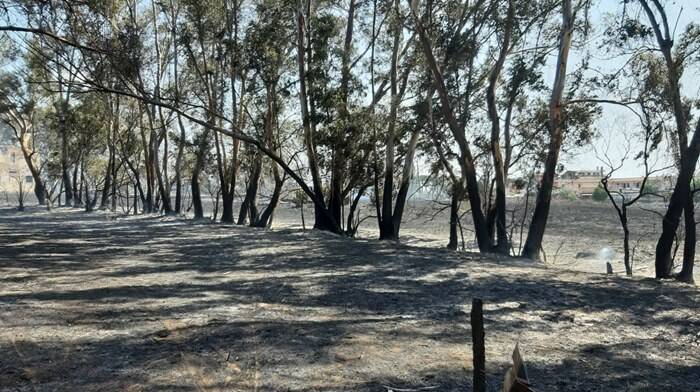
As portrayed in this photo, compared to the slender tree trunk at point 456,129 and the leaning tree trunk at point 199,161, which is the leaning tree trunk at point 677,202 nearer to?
the slender tree trunk at point 456,129

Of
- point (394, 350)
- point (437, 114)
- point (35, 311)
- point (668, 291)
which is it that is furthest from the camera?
point (437, 114)

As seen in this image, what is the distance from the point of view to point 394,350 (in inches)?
157

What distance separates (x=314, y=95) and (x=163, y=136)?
11111 mm

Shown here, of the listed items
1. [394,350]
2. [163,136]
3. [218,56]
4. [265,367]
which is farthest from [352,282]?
[163,136]

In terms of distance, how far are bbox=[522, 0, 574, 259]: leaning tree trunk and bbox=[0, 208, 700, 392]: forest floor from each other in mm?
2547

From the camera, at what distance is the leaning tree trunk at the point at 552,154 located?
425 inches

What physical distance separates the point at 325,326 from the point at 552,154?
304 inches

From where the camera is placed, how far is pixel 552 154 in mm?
10820

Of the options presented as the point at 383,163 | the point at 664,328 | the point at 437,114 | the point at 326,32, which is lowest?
the point at 664,328

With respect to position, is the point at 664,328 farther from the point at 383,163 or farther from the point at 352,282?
the point at 383,163

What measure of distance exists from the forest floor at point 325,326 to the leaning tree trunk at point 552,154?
100 inches

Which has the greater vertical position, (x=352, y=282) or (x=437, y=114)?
(x=437, y=114)

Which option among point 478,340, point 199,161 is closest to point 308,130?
point 199,161

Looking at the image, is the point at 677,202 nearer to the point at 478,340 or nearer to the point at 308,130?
the point at 478,340
